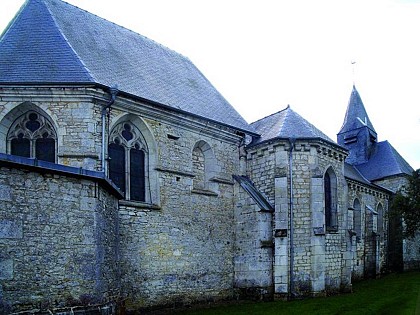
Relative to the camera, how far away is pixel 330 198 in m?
18.7

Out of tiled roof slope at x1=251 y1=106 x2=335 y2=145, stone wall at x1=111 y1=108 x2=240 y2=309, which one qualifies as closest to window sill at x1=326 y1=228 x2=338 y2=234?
tiled roof slope at x1=251 y1=106 x2=335 y2=145

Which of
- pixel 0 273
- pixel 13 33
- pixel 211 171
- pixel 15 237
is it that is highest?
pixel 13 33

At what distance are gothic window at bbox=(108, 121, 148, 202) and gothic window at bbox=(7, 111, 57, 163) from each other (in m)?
1.67

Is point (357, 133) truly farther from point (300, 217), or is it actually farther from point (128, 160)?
point (128, 160)

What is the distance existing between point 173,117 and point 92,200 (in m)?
6.71

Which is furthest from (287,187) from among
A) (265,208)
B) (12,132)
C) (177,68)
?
(12,132)

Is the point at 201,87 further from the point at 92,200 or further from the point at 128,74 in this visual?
the point at 92,200

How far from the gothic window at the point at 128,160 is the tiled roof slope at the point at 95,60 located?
4.04ft

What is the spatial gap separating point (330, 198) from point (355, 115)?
20066 millimetres

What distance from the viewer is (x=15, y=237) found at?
7.88m

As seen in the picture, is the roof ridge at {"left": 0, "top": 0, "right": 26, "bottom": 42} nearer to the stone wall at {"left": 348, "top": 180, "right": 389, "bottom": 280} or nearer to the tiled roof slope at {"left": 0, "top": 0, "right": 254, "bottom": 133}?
the tiled roof slope at {"left": 0, "top": 0, "right": 254, "bottom": 133}

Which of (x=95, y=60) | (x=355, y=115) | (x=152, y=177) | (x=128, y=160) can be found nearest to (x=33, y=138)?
(x=128, y=160)

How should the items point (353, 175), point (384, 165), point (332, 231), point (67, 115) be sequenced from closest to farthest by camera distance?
point (67, 115), point (332, 231), point (353, 175), point (384, 165)

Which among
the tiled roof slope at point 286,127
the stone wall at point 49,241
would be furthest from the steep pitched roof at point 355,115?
the stone wall at point 49,241
